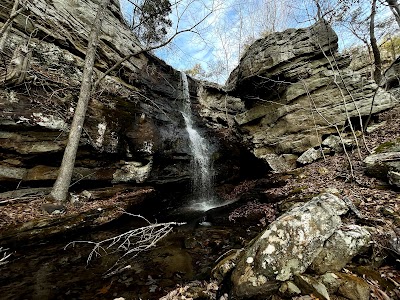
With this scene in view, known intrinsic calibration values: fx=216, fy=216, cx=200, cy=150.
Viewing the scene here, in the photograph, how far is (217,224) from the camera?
730 cm

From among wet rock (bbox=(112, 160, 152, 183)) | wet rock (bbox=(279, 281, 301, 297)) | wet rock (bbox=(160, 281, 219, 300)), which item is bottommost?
wet rock (bbox=(160, 281, 219, 300))

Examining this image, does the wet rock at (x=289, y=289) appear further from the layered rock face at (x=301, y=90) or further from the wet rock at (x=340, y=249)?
the layered rock face at (x=301, y=90)

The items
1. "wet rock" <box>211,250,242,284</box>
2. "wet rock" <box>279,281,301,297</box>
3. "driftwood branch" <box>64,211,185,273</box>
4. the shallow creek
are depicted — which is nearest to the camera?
"wet rock" <box>279,281,301,297</box>

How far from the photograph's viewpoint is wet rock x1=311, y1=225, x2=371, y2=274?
2.89 meters

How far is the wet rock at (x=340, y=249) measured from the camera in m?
2.89

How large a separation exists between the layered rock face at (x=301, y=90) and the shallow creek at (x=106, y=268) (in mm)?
6959

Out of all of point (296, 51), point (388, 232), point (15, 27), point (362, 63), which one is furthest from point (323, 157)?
point (15, 27)

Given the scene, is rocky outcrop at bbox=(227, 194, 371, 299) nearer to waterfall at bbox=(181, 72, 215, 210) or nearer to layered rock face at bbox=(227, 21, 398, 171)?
waterfall at bbox=(181, 72, 215, 210)

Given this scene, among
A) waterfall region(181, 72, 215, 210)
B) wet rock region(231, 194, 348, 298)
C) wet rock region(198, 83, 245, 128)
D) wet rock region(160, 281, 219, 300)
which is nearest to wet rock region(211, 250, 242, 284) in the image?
wet rock region(160, 281, 219, 300)

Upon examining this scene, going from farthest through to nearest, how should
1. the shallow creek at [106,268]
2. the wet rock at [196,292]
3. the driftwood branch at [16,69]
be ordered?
the driftwood branch at [16,69], the shallow creek at [106,268], the wet rock at [196,292]

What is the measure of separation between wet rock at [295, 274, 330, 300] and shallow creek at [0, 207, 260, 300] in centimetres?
178

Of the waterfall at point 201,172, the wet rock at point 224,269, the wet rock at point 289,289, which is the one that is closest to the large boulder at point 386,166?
the wet rock at point 289,289

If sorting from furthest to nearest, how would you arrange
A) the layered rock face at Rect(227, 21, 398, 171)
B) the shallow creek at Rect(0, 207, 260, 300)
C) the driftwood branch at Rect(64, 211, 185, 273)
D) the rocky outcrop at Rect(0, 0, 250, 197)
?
the layered rock face at Rect(227, 21, 398, 171)
the rocky outcrop at Rect(0, 0, 250, 197)
the driftwood branch at Rect(64, 211, 185, 273)
the shallow creek at Rect(0, 207, 260, 300)

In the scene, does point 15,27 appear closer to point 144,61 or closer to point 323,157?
point 144,61
